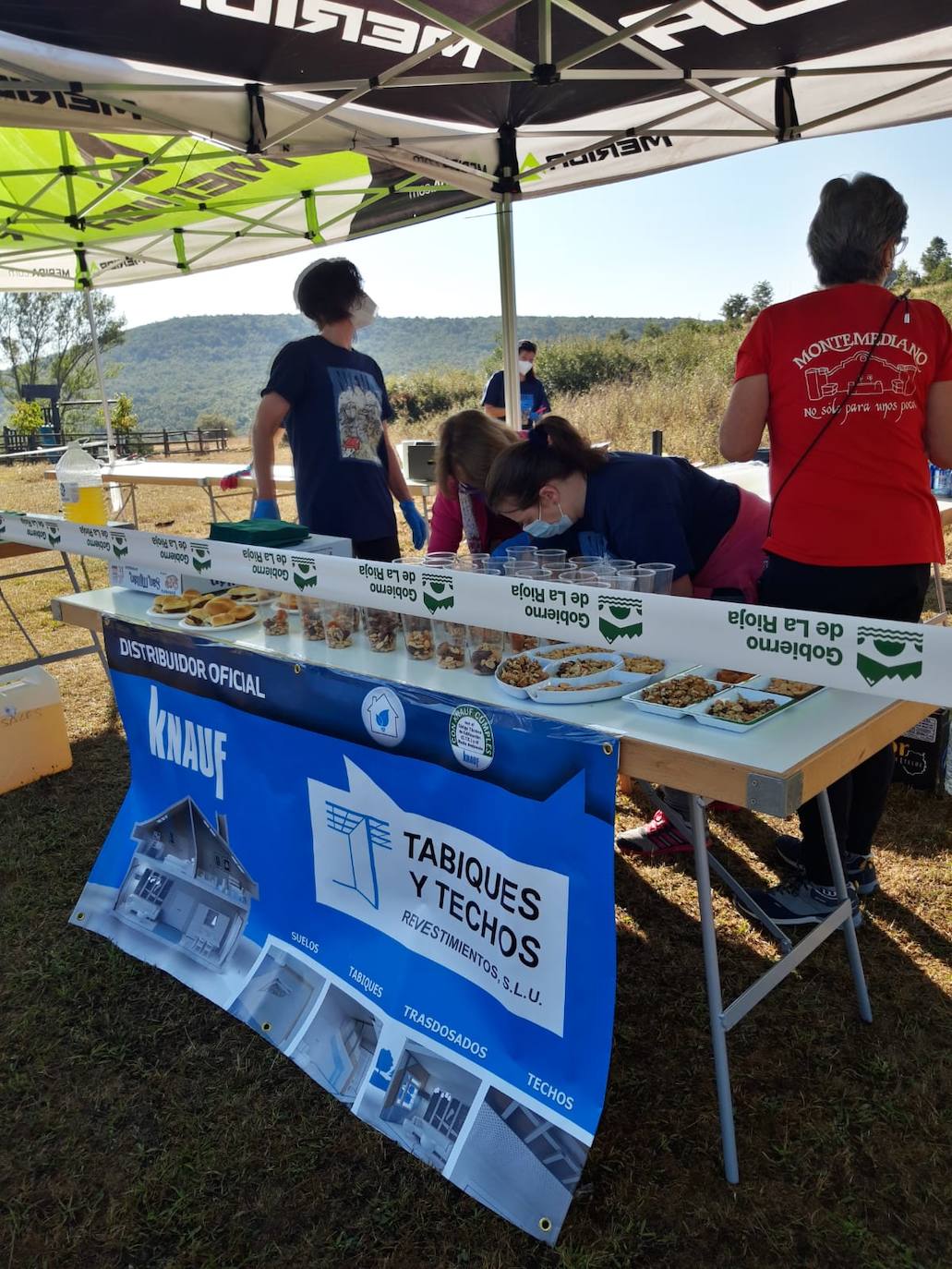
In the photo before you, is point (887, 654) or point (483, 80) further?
point (483, 80)

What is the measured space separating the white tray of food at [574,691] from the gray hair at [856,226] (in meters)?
1.05

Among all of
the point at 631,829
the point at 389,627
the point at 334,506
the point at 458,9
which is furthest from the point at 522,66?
the point at 631,829

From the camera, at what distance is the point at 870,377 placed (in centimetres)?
181

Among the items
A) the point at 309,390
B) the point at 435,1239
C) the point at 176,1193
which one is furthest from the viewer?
the point at 309,390

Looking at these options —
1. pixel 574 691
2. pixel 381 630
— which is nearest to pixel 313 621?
pixel 381 630

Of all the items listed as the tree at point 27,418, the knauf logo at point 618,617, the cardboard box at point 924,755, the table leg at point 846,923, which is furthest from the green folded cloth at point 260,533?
the tree at point 27,418

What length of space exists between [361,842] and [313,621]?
1.74 feet

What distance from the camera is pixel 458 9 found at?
2951 millimetres

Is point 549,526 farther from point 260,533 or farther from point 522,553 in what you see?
point 260,533

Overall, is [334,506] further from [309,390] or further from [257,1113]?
[257,1113]

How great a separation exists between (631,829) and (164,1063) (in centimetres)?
152

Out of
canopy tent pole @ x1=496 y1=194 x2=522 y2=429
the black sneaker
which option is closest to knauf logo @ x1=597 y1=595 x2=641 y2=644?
the black sneaker

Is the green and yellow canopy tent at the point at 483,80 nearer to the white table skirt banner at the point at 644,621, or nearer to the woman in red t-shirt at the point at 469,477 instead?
the woman in red t-shirt at the point at 469,477

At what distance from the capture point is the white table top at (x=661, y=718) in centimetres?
131
